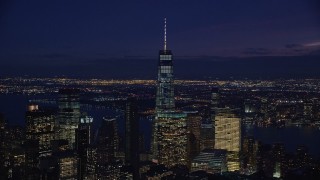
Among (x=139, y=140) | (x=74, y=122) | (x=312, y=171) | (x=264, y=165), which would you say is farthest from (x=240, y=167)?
(x=74, y=122)

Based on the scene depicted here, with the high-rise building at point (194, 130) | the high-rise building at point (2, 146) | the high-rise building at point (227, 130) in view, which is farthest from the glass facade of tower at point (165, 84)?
the high-rise building at point (2, 146)

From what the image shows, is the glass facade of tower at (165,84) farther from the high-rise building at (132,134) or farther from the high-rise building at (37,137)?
the high-rise building at (37,137)

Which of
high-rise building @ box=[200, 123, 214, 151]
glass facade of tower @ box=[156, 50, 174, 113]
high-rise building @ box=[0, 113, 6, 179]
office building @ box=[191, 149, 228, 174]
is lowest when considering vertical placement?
office building @ box=[191, 149, 228, 174]

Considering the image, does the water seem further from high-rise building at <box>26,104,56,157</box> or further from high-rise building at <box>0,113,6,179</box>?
high-rise building at <box>26,104,56,157</box>

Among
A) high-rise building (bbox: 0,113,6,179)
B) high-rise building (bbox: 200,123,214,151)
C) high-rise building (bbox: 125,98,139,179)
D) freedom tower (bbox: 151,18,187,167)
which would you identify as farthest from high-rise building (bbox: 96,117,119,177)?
high-rise building (bbox: 200,123,214,151)

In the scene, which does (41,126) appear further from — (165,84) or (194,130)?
(165,84)

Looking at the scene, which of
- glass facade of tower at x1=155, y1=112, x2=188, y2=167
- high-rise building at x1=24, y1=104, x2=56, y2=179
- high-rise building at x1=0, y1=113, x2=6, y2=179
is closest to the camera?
high-rise building at x1=0, y1=113, x2=6, y2=179
